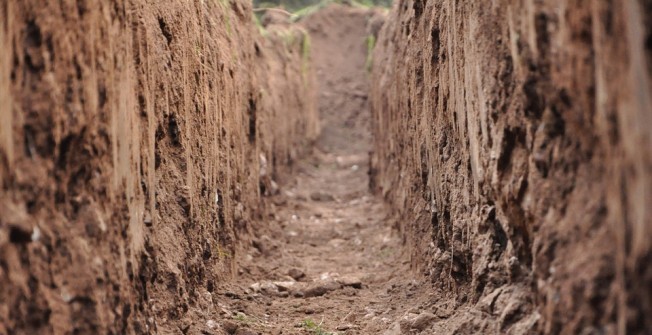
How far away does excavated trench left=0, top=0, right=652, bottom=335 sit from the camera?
2.21 metres

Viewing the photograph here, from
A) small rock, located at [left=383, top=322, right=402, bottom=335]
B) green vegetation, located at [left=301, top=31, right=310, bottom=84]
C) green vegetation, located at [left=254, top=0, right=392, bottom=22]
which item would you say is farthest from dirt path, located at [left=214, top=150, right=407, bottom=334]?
green vegetation, located at [left=254, top=0, right=392, bottom=22]

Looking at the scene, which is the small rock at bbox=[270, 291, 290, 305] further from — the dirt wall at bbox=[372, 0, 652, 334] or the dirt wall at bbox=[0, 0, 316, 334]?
the dirt wall at bbox=[372, 0, 652, 334]

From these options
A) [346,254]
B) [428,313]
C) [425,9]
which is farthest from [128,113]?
A: [346,254]

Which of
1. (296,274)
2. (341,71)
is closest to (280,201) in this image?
(296,274)

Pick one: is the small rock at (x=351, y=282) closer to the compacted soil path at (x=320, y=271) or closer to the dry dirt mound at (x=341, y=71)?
the compacted soil path at (x=320, y=271)

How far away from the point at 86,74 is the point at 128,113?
472mm

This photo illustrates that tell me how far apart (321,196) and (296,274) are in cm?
522

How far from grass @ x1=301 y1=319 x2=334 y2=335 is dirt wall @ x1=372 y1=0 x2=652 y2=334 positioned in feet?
2.58

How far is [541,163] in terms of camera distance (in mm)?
2785

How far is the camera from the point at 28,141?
257 centimetres

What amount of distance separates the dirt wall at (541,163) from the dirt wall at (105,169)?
58.9 inches

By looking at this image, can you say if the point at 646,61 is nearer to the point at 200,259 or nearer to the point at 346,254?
the point at 200,259

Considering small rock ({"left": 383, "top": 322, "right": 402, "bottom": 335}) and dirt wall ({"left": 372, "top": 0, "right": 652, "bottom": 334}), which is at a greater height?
dirt wall ({"left": 372, "top": 0, "right": 652, "bottom": 334})

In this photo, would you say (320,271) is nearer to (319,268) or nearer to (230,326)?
(319,268)
